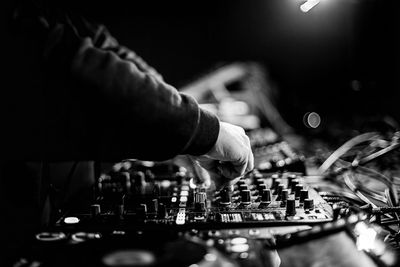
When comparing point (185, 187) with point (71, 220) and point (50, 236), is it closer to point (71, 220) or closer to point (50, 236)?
point (71, 220)

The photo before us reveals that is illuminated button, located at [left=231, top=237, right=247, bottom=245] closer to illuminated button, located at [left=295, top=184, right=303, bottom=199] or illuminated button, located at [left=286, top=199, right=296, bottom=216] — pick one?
illuminated button, located at [left=286, top=199, right=296, bottom=216]

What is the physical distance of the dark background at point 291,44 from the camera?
2900 millimetres

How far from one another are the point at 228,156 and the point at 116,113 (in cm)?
35

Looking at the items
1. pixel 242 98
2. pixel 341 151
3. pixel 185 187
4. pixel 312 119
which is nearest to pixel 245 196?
pixel 185 187

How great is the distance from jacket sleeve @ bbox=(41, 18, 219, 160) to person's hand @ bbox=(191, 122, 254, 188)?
0.38 feet

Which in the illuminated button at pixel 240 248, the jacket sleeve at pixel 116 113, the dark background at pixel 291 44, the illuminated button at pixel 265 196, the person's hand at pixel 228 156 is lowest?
the illuminated button at pixel 240 248

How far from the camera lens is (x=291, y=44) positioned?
16.2 feet

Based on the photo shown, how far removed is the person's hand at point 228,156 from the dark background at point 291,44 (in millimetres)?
1699

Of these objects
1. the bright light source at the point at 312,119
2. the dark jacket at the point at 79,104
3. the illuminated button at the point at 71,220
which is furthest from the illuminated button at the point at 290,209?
the bright light source at the point at 312,119

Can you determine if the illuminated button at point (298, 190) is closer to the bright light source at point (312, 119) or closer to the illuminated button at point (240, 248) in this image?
the illuminated button at point (240, 248)

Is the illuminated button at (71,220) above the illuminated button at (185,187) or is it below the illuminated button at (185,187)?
below

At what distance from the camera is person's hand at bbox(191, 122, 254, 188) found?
110 cm

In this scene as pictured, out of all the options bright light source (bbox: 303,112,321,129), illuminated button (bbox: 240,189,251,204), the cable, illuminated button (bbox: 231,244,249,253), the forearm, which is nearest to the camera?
illuminated button (bbox: 231,244,249,253)

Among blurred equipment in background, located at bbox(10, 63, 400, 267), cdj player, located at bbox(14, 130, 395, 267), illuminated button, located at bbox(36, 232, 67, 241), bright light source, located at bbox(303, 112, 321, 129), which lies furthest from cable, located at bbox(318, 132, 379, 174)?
bright light source, located at bbox(303, 112, 321, 129)
